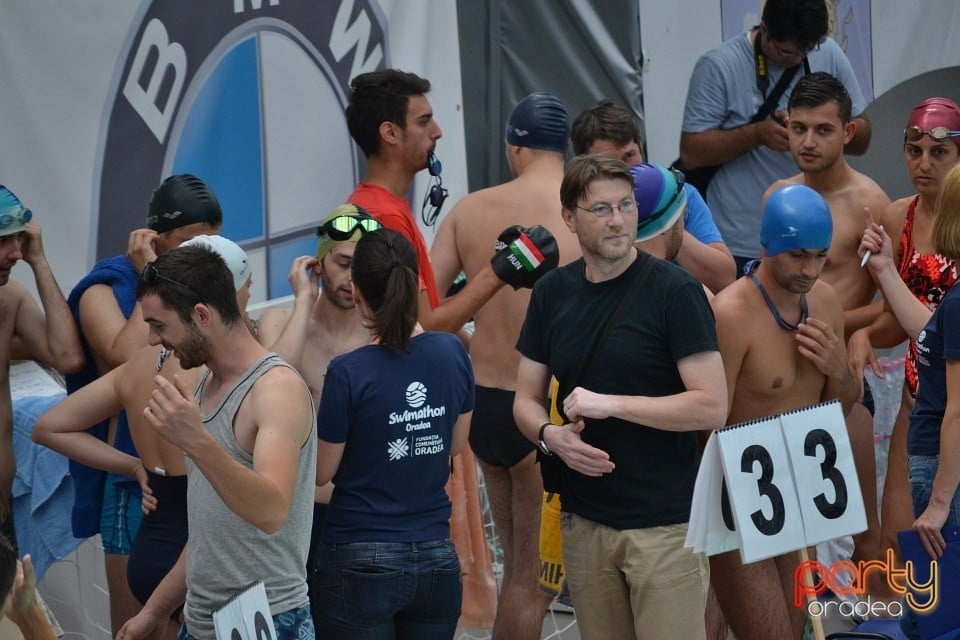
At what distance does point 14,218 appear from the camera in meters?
4.16

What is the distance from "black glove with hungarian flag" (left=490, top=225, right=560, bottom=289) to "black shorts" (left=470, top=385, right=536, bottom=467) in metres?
0.61

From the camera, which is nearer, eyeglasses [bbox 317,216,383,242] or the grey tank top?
the grey tank top

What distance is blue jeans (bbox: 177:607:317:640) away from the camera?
304 cm

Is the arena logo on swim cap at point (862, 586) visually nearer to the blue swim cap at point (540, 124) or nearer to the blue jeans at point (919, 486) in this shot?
the blue jeans at point (919, 486)

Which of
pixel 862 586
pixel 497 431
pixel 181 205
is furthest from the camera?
pixel 862 586

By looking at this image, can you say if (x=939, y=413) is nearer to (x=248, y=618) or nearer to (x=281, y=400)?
(x=281, y=400)

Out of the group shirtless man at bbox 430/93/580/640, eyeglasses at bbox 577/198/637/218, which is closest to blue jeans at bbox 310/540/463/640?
eyeglasses at bbox 577/198/637/218

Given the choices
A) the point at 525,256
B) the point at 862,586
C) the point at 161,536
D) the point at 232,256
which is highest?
the point at 232,256

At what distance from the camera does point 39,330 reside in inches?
171

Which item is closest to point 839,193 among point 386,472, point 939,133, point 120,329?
point 939,133

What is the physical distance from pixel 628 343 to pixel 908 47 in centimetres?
571

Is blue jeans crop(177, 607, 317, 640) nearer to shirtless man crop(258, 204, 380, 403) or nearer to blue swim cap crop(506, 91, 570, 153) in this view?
shirtless man crop(258, 204, 380, 403)

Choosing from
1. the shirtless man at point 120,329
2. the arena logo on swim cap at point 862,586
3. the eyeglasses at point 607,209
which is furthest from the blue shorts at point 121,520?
the arena logo on swim cap at point 862,586

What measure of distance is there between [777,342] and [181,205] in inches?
75.6
